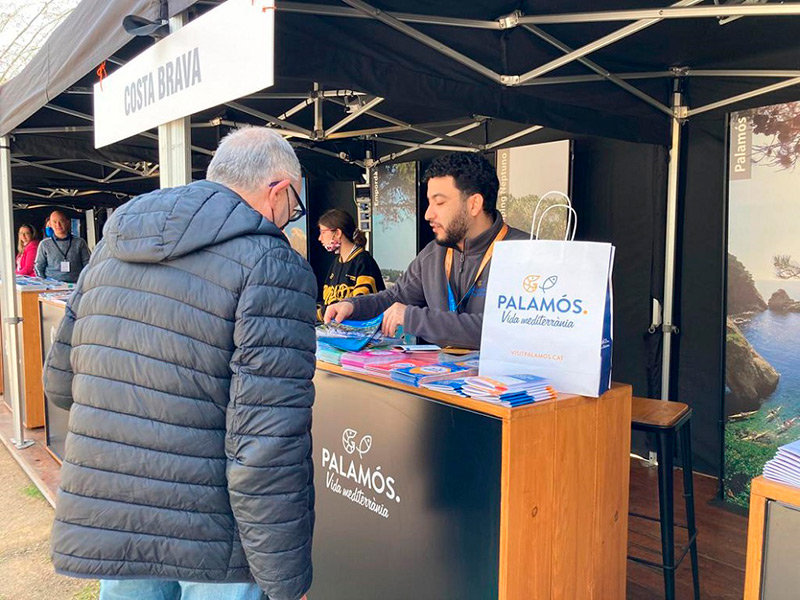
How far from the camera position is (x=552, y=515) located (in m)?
1.59

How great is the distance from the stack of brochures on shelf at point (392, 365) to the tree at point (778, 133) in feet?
7.67

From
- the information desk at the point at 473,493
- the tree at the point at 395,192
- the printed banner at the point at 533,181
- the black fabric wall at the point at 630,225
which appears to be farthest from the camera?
the tree at the point at 395,192

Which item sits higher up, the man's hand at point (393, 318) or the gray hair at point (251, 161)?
the gray hair at point (251, 161)

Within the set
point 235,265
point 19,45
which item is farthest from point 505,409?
point 19,45

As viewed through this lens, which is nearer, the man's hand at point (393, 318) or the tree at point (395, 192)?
the man's hand at point (393, 318)

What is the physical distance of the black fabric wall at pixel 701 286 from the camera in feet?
11.9

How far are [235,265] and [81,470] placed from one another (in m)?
0.54

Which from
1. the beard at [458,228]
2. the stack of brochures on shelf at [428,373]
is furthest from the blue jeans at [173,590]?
the beard at [458,228]

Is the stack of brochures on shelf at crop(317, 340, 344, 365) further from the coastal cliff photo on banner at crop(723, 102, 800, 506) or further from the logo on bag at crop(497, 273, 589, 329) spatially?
the coastal cliff photo on banner at crop(723, 102, 800, 506)

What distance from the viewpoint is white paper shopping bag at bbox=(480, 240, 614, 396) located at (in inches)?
60.0

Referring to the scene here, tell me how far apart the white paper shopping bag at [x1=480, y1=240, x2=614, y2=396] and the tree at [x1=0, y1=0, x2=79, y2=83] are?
19.3 m

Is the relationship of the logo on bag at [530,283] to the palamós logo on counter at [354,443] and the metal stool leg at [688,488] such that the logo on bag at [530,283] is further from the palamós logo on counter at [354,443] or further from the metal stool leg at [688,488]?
the metal stool leg at [688,488]

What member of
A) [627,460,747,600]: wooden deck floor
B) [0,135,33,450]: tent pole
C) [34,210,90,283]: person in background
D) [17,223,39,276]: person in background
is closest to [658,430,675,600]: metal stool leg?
[627,460,747,600]: wooden deck floor

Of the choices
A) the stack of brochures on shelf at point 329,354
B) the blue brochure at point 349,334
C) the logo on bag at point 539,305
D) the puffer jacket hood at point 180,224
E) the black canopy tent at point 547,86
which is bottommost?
the stack of brochures on shelf at point 329,354
